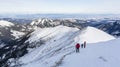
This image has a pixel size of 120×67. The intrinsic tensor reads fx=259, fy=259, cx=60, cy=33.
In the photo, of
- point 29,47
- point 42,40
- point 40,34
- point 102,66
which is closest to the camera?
point 102,66

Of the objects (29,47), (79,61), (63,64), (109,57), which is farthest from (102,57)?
(29,47)

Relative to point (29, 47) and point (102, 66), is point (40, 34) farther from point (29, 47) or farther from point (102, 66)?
point (102, 66)

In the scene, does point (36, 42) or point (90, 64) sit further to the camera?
point (36, 42)

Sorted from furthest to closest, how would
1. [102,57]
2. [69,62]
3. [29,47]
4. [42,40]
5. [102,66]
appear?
1. [42,40]
2. [29,47]
3. [102,57]
4. [69,62]
5. [102,66]

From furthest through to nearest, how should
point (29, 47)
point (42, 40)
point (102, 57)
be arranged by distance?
point (42, 40)
point (29, 47)
point (102, 57)

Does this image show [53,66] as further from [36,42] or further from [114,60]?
[36,42]

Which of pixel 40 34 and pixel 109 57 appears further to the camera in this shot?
pixel 40 34

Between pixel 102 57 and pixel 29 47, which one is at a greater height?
pixel 102 57

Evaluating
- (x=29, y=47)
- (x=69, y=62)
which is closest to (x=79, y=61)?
(x=69, y=62)

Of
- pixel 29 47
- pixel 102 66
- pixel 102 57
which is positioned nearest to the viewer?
pixel 102 66
